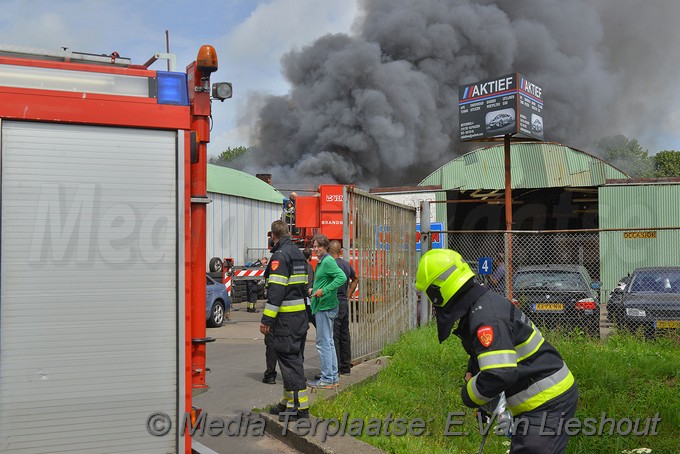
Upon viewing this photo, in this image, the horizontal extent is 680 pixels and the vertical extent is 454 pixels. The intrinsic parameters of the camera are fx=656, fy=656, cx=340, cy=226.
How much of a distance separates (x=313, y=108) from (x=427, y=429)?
4147cm

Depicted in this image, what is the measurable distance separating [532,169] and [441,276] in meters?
22.9

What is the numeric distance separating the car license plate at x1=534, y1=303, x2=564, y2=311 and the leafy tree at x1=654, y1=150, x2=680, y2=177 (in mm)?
59361

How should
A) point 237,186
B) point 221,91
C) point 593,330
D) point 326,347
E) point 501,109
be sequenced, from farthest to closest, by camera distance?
point 237,186 → point 501,109 → point 593,330 → point 326,347 → point 221,91

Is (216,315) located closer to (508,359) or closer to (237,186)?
(237,186)

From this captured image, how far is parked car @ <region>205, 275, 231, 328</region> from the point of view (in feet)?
44.8

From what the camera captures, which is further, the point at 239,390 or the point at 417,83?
the point at 417,83

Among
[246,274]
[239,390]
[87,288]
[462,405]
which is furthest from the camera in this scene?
[246,274]

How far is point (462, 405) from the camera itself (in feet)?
20.9

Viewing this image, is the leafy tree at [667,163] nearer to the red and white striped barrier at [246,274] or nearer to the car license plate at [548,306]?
the red and white striped barrier at [246,274]

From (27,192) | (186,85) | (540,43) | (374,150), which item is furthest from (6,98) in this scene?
(540,43)

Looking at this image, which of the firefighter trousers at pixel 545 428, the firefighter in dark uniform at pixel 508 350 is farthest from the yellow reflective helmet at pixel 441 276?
the firefighter trousers at pixel 545 428

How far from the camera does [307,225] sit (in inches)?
621

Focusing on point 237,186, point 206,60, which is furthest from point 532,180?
point 206,60

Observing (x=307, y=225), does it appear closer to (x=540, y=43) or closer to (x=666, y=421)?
(x=666, y=421)
